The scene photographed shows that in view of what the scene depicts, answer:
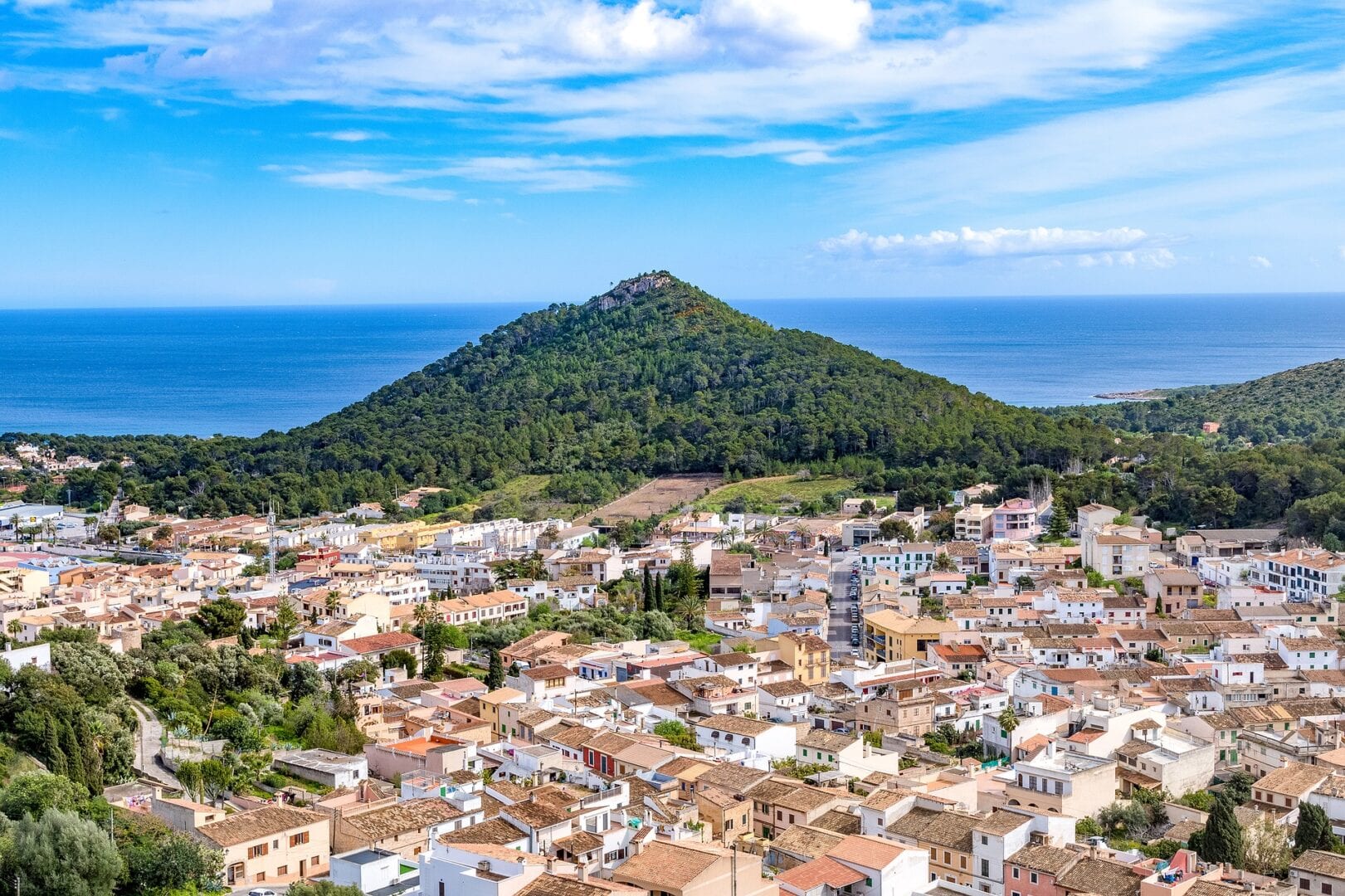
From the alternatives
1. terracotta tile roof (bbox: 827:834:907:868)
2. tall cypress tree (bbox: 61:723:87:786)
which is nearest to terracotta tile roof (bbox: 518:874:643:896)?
terracotta tile roof (bbox: 827:834:907:868)

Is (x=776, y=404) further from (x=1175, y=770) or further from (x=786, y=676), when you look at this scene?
(x=1175, y=770)

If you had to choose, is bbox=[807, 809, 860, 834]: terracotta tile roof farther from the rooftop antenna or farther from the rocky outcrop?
the rocky outcrop

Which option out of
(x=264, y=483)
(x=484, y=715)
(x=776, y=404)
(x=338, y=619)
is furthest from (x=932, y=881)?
(x=776, y=404)

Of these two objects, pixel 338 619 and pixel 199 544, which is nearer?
pixel 338 619

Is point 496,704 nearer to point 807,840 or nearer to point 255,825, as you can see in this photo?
point 255,825

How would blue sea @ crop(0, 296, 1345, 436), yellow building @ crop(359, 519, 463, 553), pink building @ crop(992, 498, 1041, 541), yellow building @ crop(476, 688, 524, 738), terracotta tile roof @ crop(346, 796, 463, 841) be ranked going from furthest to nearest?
blue sea @ crop(0, 296, 1345, 436) → yellow building @ crop(359, 519, 463, 553) → pink building @ crop(992, 498, 1041, 541) → yellow building @ crop(476, 688, 524, 738) → terracotta tile roof @ crop(346, 796, 463, 841)

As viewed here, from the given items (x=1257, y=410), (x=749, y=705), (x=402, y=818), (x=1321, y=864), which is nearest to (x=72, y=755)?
(x=402, y=818)
